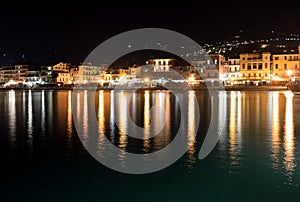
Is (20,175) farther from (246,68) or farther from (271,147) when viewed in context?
(246,68)

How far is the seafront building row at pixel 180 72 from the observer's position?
68500 millimetres

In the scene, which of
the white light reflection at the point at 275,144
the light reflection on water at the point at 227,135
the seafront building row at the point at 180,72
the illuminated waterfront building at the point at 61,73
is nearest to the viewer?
the white light reflection at the point at 275,144

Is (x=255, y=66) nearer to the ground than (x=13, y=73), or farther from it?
nearer to the ground

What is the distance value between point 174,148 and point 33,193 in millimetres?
4998

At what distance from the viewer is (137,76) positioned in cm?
8794

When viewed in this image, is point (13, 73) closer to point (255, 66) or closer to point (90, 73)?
point (90, 73)

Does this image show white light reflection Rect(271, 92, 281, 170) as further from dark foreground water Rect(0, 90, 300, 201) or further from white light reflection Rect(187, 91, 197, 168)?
white light reflection Rect(187, 91, 197, 168)

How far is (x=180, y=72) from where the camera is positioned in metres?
79.9

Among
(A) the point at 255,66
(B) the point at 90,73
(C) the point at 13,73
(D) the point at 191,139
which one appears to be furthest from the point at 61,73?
(D) the point at 191,139

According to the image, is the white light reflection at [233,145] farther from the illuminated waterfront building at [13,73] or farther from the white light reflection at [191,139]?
the illuminated waterfront building at [13,73]

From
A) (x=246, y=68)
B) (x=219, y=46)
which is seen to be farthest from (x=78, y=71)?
(x=246, y=68)

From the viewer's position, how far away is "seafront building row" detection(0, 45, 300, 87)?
2697 inches

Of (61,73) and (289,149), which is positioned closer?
(289,149)

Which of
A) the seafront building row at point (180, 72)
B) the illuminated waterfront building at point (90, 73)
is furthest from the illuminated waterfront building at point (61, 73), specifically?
the illuminated waterfront building at point (90, 73)
